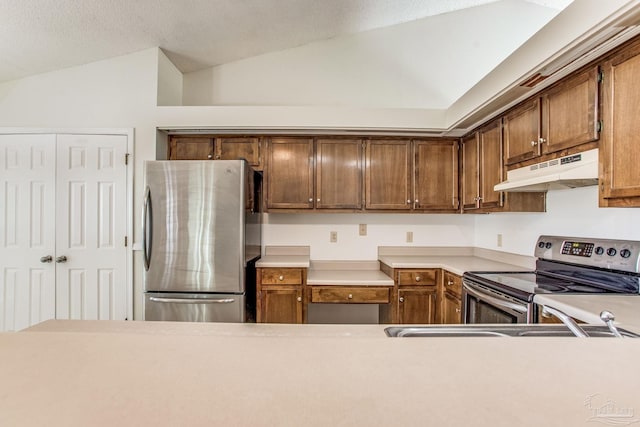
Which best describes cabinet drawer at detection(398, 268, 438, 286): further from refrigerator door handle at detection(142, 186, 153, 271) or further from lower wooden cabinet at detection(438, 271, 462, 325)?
refrigerator door handle at detection(142, 186, 153, 271)

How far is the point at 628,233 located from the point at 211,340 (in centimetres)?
228

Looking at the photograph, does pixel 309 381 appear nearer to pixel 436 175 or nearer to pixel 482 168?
pixel 482 168

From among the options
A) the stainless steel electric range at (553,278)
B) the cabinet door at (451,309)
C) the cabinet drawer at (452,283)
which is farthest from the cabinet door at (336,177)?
the stainless steel electric range at (553,278)

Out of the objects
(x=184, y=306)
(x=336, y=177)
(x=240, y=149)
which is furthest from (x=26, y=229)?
(x=336, y=177)

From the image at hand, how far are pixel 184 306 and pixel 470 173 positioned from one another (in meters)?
2.64

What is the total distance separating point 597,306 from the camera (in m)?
1.30

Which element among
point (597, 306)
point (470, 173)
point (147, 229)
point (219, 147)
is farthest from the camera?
point (219, 147)

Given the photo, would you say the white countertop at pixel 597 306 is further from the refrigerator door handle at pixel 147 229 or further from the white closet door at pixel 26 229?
the white closet door at pixel 26 229

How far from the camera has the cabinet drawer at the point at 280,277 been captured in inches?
101

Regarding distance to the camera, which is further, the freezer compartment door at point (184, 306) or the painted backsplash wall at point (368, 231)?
the painted backsplash wall at point (368, 231)

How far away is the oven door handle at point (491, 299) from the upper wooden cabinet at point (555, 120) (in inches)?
36.7

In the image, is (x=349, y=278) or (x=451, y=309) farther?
(x=349, y=278)

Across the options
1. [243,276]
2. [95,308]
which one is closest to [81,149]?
[95,308]

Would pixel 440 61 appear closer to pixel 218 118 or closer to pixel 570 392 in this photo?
pixel 218 118
